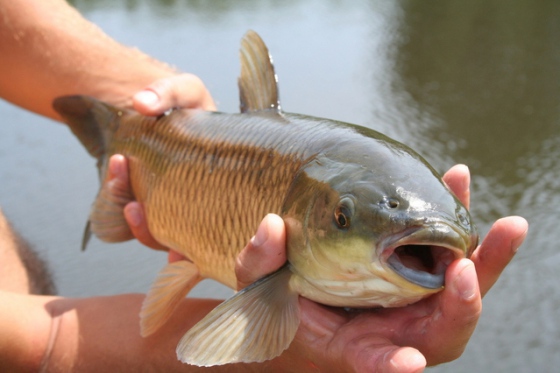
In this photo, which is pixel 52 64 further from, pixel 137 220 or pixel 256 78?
pixel 256 78

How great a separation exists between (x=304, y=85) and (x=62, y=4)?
10.7 ft

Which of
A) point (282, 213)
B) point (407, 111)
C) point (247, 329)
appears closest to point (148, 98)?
point (282, 213)

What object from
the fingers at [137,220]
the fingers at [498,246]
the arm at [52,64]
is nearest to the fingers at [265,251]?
the fingers at [498,246]

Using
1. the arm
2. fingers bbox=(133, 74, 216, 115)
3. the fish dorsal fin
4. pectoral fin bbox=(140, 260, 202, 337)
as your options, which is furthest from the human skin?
the arm

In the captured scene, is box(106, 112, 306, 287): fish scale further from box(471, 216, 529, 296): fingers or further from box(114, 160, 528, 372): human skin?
box(471, 216, 529, 296): fingers

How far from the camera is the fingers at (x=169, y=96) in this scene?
2258mm

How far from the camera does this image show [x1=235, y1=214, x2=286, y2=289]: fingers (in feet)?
4.52

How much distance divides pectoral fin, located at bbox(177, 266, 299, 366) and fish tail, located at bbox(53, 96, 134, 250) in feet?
3.63

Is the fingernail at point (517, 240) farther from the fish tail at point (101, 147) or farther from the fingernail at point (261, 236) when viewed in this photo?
the fish tail at point (101, 147)

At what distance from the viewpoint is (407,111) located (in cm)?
623

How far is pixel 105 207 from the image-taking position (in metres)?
2.43

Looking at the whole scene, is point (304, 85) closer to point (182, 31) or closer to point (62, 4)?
point (62, 4)

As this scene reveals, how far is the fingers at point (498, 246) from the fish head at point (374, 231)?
A: 96 mm

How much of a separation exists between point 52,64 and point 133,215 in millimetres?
1167
